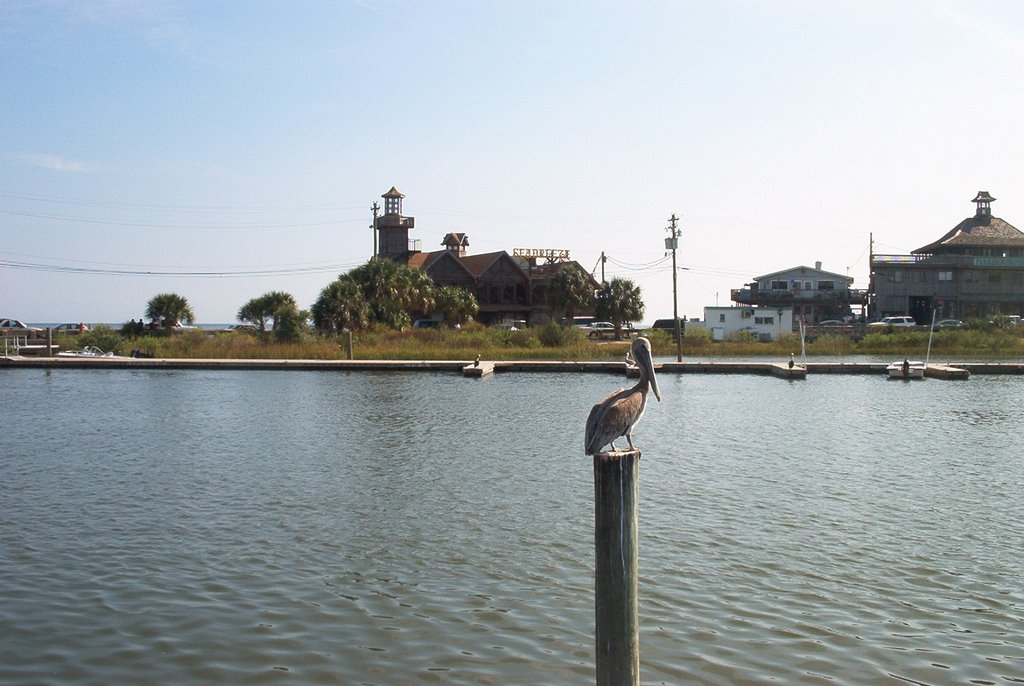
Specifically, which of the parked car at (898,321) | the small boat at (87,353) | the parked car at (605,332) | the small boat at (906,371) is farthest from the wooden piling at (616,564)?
the parked car at (898,321)

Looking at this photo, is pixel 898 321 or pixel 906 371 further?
pixel 898 321

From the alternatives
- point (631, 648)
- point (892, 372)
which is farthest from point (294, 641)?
point (892, 372)

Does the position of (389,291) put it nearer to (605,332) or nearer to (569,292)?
(569,292)

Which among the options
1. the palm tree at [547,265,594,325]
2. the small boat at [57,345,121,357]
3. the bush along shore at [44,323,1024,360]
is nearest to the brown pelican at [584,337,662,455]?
the bush along shore at [44,323,1024,360]

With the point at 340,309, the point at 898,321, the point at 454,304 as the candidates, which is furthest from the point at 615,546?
the point at 898,321

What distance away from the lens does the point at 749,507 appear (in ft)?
53.5

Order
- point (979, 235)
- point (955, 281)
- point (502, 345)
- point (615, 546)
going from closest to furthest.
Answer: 1. point (615, 546)
2. point (502, 345)
3. point (955, 281)
4. point (979, 235)

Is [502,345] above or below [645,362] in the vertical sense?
above

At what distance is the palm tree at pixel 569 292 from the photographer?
7369 cm

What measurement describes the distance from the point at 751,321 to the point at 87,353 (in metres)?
50.4

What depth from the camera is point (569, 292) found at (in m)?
73.6

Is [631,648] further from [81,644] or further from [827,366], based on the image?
[827,366]

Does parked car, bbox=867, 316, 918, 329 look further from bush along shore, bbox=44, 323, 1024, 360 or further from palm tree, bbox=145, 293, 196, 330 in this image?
palm tree, bbox=145, 293, 196, 330

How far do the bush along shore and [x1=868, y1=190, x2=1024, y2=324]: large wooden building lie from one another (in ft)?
56.1
